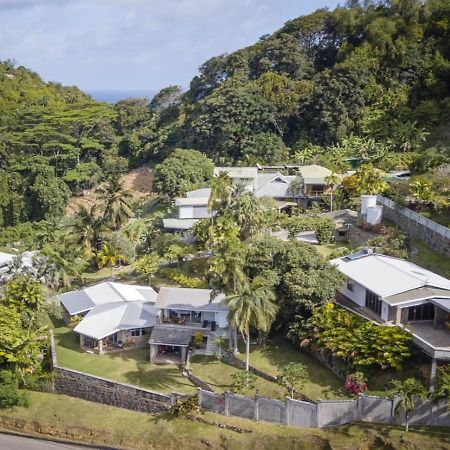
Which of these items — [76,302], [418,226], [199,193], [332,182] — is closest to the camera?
[76,302]

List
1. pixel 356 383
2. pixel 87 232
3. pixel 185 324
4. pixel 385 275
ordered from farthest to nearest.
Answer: pixel 87 232 < pixel 185 324 < pixel 385 275 < pixel 356 383

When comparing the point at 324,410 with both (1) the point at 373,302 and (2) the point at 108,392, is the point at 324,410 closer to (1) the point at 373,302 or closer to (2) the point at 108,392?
(1) the point at 373,302

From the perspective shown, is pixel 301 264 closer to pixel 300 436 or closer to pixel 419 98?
pixel 300 436

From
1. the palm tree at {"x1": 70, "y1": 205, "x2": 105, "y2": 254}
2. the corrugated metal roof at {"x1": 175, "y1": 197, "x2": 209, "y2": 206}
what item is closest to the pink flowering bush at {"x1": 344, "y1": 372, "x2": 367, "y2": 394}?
the palm tree at {"x1": 70, "y1": 205, "x2": 105, "y2": 254}

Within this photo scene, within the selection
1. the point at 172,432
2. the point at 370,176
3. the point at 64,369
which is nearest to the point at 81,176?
the point at 370,176

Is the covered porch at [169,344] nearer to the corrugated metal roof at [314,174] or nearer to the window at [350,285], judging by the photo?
the window at [350,285]

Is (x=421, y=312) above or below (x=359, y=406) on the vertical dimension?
above

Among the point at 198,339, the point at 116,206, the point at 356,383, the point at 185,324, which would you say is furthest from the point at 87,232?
the point at 356,383
